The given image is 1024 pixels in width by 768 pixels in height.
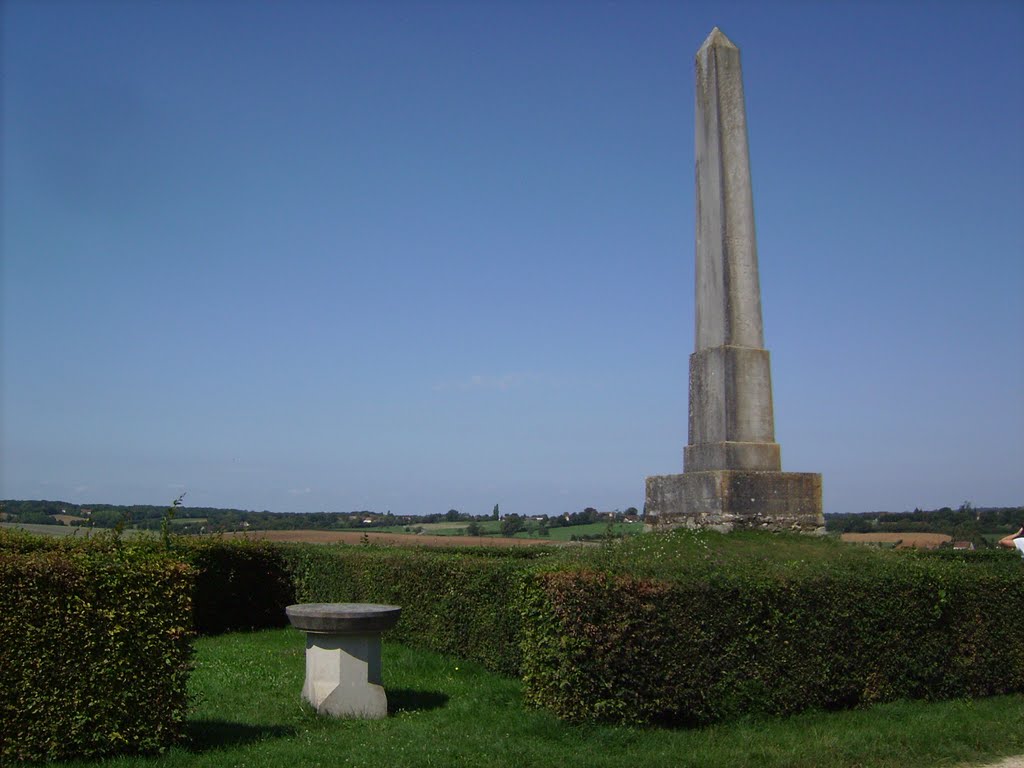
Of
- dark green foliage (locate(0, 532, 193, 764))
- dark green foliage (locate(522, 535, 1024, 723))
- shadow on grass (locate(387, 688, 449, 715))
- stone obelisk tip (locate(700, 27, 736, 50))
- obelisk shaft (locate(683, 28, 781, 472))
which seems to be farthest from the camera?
stone obelisk tip (locate(700, 27, 736, 50))

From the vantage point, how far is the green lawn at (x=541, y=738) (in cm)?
709

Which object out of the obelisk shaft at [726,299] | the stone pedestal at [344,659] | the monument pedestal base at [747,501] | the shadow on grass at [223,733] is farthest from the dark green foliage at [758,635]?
the obelisk shaft at [726,299]

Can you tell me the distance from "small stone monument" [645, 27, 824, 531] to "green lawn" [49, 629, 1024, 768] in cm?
332

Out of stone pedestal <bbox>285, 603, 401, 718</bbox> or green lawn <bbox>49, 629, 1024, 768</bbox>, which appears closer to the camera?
green lawn <bbox>49, 629, 1024, 768</bbox>

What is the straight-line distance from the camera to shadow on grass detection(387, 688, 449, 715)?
916 centimetres

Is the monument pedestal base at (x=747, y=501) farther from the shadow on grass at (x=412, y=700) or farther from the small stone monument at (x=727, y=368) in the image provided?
the shadow on grass at (x=412, y=700)

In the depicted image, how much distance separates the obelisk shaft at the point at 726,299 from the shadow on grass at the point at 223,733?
20.2 feet

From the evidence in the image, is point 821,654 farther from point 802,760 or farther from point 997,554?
Answer: point 997,554

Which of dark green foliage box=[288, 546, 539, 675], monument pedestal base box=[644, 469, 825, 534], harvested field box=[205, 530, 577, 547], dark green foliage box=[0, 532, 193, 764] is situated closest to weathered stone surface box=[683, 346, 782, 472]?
monument pedestal base box=[644, 469, 825, 534]

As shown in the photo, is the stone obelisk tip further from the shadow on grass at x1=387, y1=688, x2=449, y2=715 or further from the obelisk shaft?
the shadow on grass at x1=387, y1=688, x2=449, y2=715

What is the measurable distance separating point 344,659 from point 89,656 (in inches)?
91.9

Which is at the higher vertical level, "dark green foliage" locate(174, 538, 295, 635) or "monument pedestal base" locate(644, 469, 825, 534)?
"monument pedestal base" locate(644, 469, 825, 534)

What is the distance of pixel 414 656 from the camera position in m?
11.5

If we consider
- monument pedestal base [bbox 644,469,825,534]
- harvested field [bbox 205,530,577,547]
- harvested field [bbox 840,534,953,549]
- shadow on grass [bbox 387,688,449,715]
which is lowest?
shadow on grass [bbox 387,688,449,715]
